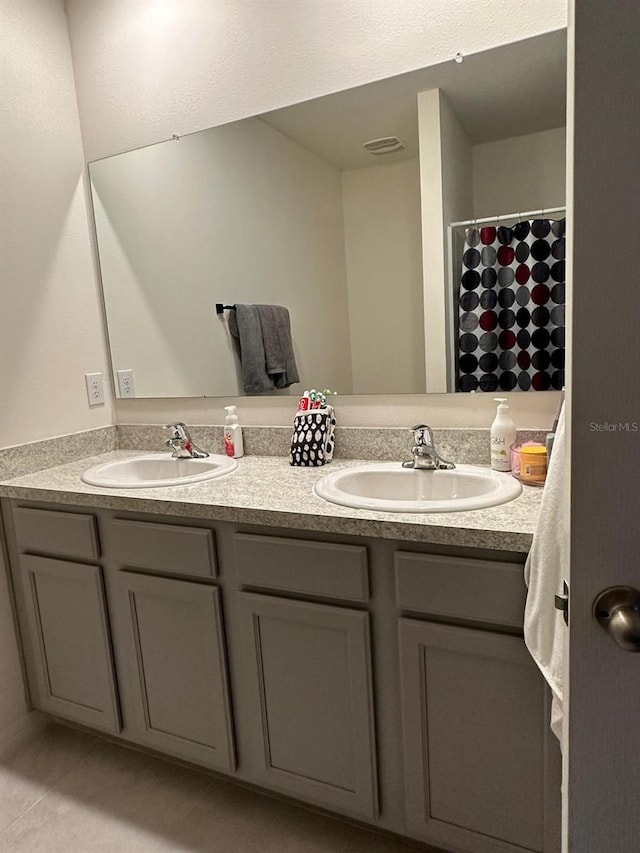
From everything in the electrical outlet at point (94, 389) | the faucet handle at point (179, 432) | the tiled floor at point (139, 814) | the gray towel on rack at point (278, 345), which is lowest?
the tiled floor at point (139, 814)

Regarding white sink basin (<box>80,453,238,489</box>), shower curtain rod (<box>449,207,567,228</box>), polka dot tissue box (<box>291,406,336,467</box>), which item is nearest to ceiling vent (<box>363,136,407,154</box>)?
shower curtain rod (<box>449,207,567,228</box>)

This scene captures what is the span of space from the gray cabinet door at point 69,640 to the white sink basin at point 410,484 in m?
0.74

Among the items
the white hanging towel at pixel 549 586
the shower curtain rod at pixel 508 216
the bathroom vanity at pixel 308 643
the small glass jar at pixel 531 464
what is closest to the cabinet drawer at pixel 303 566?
the bathroom vanity at pixel 308 643

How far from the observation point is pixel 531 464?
52.9 inches

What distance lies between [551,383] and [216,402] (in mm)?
1089

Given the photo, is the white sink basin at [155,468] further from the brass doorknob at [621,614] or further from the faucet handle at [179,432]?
the brass doorknob at [621,614]

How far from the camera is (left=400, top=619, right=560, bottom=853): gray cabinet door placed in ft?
3.62

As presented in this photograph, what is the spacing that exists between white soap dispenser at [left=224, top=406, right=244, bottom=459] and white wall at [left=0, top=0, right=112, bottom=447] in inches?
22.8

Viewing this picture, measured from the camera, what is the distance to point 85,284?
206 cm

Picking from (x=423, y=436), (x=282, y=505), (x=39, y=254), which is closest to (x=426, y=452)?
(x=423, y=436)

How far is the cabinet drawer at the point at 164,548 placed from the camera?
1405 millimetres

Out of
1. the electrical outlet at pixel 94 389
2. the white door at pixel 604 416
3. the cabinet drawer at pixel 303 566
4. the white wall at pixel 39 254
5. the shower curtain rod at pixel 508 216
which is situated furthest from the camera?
the electrical outlet at pixel 94 389

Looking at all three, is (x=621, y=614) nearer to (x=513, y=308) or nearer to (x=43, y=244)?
(x=513, y=308)

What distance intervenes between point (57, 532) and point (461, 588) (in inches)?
46.0
